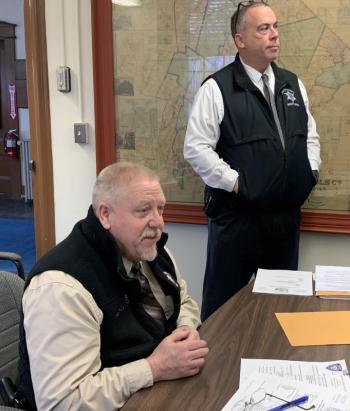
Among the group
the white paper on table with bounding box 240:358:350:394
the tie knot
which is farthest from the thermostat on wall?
the white paper on table with bounding box 240:358:350:394

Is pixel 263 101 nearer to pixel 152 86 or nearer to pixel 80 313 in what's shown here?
pixel 152 86

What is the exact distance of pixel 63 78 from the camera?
3.10m

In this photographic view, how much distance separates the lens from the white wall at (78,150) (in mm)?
3018

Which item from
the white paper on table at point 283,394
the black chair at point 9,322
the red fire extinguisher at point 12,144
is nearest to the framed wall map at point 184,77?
the black chair at point 9,322

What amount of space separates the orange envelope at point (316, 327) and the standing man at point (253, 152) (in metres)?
0.88

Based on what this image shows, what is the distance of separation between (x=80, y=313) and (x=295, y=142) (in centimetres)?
154

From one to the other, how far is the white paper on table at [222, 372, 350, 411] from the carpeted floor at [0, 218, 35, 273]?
3327mm

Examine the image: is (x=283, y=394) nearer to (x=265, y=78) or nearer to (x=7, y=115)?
(x=265, y=78)

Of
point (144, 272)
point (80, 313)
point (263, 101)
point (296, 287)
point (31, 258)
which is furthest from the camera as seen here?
point (31, 258)

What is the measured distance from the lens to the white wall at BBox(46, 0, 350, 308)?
302cm

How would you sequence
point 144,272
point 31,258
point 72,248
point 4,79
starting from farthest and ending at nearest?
point 4,79, point 31,258, point 144,272, point 72,248

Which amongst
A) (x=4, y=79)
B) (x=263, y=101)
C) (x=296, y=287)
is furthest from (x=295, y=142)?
(x=4, y=79)

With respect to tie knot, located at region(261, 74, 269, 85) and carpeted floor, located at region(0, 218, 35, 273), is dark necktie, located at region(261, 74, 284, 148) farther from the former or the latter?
carpeted floor, located at region(0, 218, 35, 273)

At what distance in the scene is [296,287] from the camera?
180 cm
